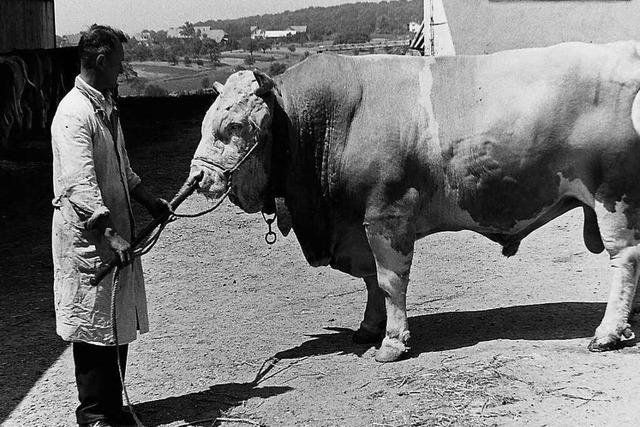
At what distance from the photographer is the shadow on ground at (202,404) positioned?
5215 millimetres

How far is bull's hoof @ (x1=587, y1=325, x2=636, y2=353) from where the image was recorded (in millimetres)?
5551

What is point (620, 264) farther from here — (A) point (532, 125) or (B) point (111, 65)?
(B) point (111, 65)

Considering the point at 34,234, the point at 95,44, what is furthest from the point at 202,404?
the point at 34,234

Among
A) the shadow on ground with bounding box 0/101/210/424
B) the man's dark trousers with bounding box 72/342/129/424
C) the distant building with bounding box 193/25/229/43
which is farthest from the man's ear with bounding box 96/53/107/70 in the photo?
the distant building with bounding box 193/25/229/43

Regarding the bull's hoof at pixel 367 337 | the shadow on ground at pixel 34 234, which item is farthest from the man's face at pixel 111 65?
the bull's hoof at pixel 367 337

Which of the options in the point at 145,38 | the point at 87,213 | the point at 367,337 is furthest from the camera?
the point at 145,38

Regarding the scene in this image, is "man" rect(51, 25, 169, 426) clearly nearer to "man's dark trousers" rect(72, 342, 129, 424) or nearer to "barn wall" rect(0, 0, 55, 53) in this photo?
"man's dark trousers" rect(72, 342, 129, 424)

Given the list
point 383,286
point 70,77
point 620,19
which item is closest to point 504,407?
point 383,286

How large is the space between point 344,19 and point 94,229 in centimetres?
5683

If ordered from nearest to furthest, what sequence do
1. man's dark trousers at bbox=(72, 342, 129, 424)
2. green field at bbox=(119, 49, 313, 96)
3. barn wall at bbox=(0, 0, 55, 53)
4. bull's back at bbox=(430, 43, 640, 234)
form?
man's dark trousers at bbox=(72, 342, 129, 424), bull's back at bbox=(430, 43, 640, 234), barn wall at bbox=(0, 0, 55, 53), green field at bbox=(119, 49, 313, 96)

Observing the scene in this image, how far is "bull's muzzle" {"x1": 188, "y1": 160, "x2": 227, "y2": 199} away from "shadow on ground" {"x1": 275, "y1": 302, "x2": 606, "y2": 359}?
1.32 meters

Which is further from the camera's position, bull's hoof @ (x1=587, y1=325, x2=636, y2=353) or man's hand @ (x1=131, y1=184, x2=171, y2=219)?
bull's hoof @ (x1=587, y1=325, x2=636, y2=353)

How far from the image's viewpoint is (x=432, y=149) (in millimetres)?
5723

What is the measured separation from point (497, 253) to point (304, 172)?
11.1 feet
